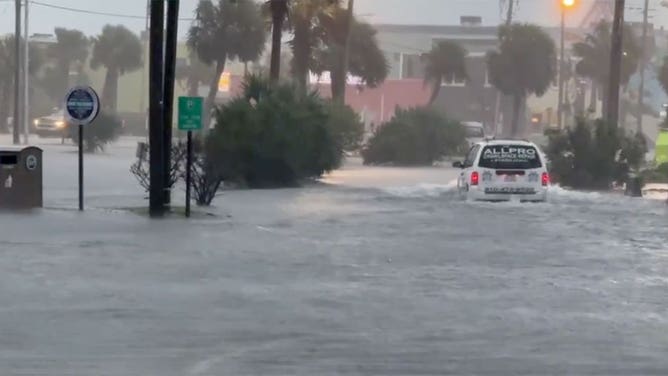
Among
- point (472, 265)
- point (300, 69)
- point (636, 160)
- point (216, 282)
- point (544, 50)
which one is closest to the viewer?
point (216, 282)

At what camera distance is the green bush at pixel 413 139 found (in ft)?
202

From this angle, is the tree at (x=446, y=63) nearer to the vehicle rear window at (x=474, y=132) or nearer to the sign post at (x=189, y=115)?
the vehicle rear window at (x=474, y=132)

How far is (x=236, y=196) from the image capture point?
35.2m

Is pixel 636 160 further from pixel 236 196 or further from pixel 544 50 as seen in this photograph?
pixel 544 50

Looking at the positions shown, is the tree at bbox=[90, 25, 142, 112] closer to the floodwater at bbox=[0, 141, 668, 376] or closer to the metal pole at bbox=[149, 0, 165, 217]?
the floodwater at bbox=[0, 141, 668, 376]

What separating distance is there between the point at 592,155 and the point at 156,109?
1997 cm

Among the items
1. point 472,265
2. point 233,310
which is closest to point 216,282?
point 233,310

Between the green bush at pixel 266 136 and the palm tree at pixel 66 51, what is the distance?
256 feet

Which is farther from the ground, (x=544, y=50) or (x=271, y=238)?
(x=544, y=50)

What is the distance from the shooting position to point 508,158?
31.7m

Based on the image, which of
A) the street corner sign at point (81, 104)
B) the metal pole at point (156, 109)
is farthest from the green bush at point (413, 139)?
the metal pole at point (156, 109)

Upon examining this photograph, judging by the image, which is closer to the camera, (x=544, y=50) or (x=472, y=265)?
(x=472, y=265)

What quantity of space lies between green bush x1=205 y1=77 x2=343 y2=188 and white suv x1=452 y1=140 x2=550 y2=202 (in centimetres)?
902

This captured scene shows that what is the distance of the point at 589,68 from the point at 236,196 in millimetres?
63682
